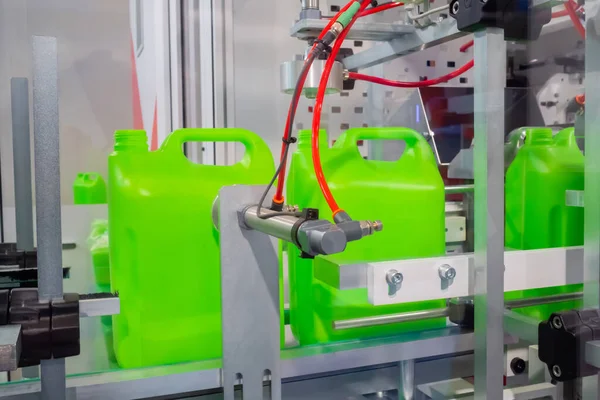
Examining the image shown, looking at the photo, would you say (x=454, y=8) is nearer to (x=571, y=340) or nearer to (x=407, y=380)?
(x=571, y=340)

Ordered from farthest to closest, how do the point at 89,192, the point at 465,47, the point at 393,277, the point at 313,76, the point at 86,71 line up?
the point at 86,71 → the point at 89,192 → the point at 465,47 → the point at 313,76 → the point at 393,277

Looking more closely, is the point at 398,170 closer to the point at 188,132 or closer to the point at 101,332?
the point at 188,132

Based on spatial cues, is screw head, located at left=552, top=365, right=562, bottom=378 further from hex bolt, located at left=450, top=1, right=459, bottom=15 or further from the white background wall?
the white background wall

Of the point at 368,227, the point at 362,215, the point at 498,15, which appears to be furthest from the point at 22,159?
the point at 498,15

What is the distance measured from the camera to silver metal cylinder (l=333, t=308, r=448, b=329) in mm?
925

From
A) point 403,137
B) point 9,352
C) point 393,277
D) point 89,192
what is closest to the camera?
point 9,352

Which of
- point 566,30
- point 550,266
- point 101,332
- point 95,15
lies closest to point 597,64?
point 550,266

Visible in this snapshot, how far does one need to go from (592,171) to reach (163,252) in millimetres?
645

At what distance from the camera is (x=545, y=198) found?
0.97m

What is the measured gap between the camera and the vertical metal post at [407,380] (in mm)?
1013

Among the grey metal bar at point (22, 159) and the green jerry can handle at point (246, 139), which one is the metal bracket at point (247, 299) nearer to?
the green jerry can handle at point (246, 139)

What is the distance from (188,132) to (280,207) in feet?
0.98

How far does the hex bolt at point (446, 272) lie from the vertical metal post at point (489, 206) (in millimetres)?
40

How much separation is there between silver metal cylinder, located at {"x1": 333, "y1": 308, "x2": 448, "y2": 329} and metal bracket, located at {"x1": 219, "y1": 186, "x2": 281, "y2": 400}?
229 millimetres
